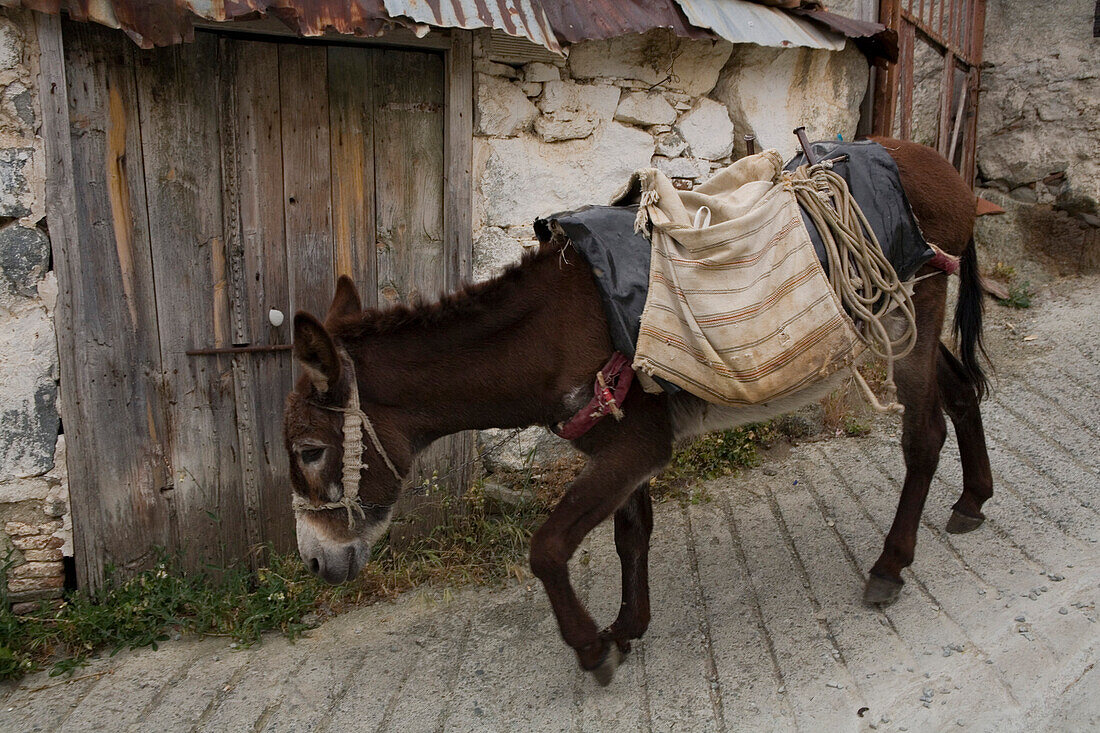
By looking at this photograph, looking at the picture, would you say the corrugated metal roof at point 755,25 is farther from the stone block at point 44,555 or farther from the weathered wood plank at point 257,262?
the stone block at point 44,555

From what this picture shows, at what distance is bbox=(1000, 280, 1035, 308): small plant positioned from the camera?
6.37 meters

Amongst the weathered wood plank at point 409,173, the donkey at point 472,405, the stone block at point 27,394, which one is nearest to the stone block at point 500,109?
the weathered wood plank at point 409,173

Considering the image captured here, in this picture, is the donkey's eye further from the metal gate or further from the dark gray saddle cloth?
the metal gate

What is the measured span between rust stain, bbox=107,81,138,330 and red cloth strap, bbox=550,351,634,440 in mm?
2200

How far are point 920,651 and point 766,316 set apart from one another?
141 centimetres

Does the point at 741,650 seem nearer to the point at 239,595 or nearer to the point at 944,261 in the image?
the point at 944,261

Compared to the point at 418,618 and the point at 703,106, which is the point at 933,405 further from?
the point at 418,618

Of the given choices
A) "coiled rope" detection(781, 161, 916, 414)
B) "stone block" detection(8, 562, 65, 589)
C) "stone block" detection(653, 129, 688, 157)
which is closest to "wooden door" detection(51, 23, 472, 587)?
"stone block" detection(8, 562, 65, 589)

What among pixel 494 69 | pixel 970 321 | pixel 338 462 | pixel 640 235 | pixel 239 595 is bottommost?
pixel 239 595

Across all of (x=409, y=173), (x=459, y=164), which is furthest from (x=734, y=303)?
(x=409, y=173)

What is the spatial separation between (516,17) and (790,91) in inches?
75.8

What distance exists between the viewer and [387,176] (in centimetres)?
402

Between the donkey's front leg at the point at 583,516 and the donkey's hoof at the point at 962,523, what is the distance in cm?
183

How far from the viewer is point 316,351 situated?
8.51 feet
